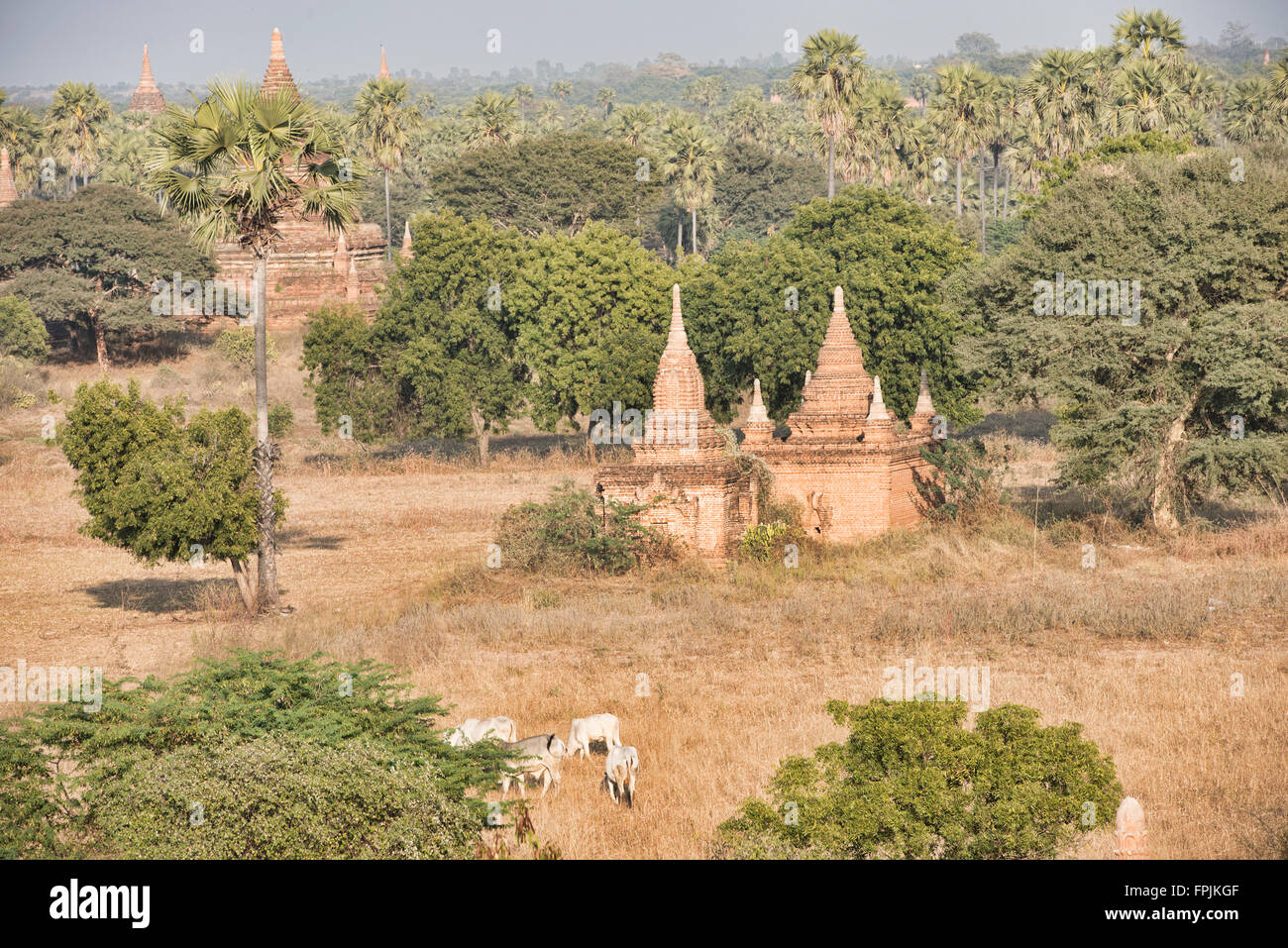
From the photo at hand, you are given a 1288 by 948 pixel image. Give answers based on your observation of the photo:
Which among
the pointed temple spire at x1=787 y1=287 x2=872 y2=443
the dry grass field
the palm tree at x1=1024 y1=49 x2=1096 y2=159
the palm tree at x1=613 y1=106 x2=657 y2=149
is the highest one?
the palm tree at x1=613 y1=106 x2=657 y2=149

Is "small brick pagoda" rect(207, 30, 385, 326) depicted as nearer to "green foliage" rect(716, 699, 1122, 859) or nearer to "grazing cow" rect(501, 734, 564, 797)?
"grazing cow" rect(501, 734, 564, 797)

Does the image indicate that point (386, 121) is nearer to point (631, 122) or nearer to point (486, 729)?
point (631, 122)

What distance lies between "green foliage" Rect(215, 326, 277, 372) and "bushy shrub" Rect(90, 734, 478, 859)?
147 ft

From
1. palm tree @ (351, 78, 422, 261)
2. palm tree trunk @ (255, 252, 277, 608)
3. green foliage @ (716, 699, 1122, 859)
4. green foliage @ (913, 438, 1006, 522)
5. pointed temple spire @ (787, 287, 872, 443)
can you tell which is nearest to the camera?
green foliage @ (716, 699, 1122, 859)

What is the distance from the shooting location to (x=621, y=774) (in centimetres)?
1442

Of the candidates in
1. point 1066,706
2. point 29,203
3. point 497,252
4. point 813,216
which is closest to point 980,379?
point 813,216

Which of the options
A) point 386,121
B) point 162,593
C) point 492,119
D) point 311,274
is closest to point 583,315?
point 162,593

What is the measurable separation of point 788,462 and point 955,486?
392 centimetres

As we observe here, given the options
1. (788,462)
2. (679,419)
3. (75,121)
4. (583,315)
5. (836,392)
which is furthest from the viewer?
(75,121)

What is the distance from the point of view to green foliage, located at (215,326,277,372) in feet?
178

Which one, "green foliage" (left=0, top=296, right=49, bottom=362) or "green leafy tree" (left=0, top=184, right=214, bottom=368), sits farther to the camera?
"green leafy tree" (left=0, top=184, right=214, bottom=368)

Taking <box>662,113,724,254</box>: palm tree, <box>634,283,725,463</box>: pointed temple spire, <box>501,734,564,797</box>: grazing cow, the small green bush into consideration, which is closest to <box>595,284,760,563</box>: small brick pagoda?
<box>634,283,725,463</box>: pointed temple spire

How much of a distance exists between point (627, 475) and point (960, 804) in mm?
15640

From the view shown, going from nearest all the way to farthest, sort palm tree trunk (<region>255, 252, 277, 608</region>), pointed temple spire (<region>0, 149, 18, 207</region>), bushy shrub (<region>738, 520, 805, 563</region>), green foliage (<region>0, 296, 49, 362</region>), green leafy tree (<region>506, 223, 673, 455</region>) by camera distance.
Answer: palm tree trunk (<region>255, 252, 277, 608</region>) < bushy shrub (<region>738, 520, 805, 563</region>) < green leafy tree (<region>506, 223, 673, 455</region>) < green foliage (<region>0, 296, 49, 362</region>) < pointed temple spire (<region>0, 149, 18, 207</region>)
